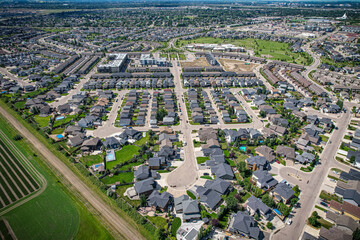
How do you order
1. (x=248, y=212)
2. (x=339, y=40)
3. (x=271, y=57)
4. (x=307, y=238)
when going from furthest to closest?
(x=339, y=40), (x=271, y=57), (x=248, y=212), (x=307, y=238)

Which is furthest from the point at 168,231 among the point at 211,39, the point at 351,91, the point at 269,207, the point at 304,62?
the point at 211,39

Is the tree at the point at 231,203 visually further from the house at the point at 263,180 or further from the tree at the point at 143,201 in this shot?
the tree at the point at 143,201

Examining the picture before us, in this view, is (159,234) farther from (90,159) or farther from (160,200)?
(90,159)

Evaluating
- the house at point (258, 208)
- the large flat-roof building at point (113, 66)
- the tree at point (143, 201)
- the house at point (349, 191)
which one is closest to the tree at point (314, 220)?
the house at point (258, 208)

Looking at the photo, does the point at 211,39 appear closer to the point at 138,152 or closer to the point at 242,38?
the point at 242,38

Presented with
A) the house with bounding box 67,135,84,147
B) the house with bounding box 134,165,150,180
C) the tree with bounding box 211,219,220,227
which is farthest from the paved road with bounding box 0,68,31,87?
the tree with bounding box 211,219,220,227
